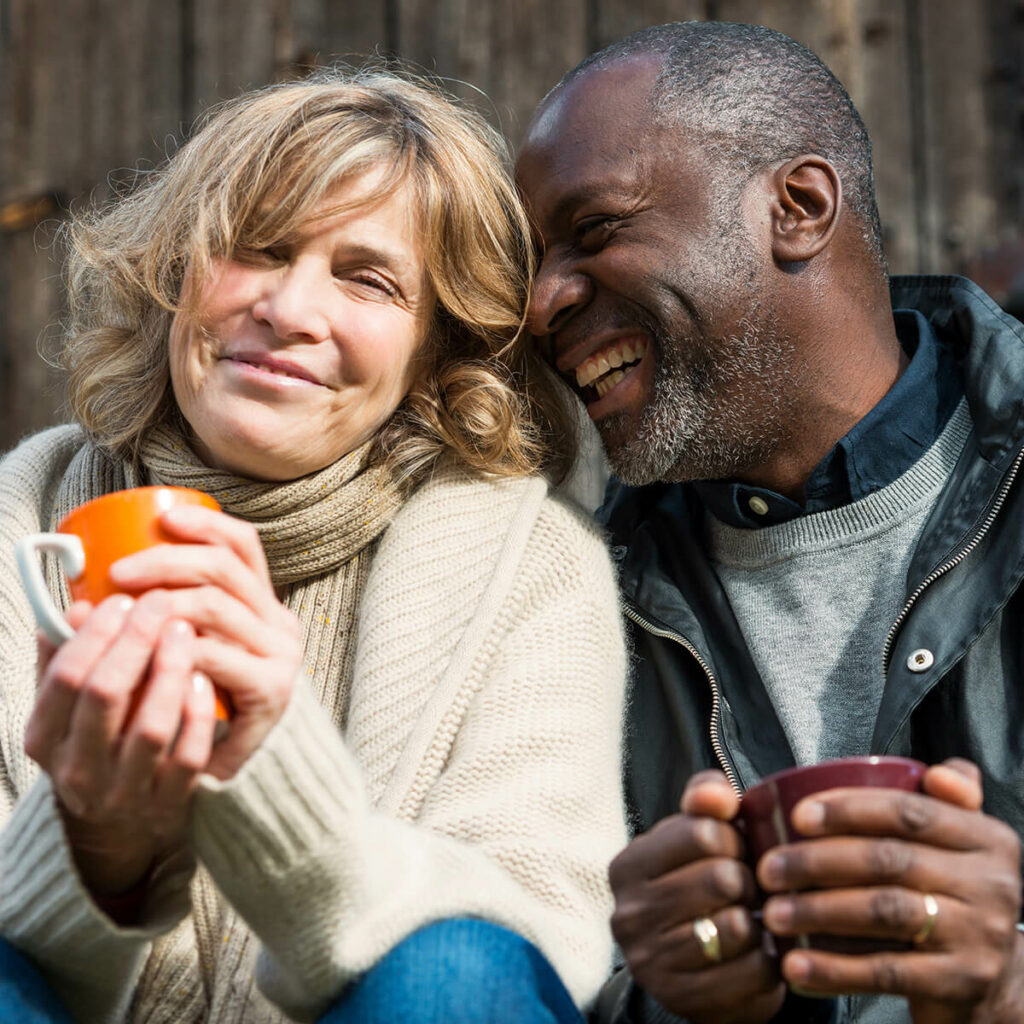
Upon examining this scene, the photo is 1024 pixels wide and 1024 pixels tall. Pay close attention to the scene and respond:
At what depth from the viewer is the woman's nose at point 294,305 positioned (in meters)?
1.88

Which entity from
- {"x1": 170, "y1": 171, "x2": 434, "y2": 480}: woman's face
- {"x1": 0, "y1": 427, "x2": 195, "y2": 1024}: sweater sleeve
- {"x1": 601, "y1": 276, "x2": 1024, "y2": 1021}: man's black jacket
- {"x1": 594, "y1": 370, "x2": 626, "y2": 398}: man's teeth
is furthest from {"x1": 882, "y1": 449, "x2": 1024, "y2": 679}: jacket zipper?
{"x1": 0, "y1": 427, "x2": 195, "y2": 1024}: sweater sleeve

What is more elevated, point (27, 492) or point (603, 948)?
point (27, 492)

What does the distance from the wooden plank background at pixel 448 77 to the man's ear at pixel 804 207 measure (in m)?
1.23

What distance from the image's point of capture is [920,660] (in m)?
1.91

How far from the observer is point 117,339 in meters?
2.25

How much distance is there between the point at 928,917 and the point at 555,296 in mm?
1217

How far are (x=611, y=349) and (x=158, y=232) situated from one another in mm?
730

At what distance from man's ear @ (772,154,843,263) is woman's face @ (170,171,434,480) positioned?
26.2 inches

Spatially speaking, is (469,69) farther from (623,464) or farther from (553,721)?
(553,721)

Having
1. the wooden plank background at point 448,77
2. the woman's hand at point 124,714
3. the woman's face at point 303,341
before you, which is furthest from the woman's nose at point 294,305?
the wooden plank background at point 448,77

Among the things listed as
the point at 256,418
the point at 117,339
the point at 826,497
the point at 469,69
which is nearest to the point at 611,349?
the point at 826,497

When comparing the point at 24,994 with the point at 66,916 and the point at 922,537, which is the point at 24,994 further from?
the point at 922,537

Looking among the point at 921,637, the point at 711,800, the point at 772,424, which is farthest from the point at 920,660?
the point at 711,800

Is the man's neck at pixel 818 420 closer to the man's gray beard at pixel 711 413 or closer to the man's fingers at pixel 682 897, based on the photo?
the man's gray beard at pixel 711 413
